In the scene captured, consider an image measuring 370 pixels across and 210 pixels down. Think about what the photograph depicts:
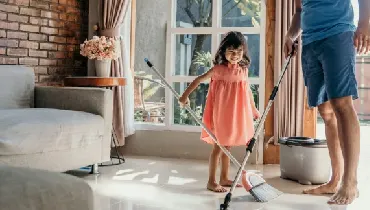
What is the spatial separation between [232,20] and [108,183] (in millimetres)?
2005

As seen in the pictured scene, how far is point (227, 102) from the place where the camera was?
121 inches

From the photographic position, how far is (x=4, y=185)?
775 millimetres

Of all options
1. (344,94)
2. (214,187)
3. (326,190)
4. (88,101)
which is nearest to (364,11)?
(344,94)

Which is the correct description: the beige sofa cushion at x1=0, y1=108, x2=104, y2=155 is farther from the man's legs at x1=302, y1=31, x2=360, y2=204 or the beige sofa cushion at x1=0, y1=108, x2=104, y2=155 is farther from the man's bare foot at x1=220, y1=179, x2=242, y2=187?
the man's legs at x1=302, y1=31, x2=360, y2=204

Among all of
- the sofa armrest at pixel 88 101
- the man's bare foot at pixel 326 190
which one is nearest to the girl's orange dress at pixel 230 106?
the man's bare foot at pixel 326 190

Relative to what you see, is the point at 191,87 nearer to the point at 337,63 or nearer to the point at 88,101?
the point at 88,101

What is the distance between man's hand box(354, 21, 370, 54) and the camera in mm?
2555

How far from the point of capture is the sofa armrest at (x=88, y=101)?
3.41 m

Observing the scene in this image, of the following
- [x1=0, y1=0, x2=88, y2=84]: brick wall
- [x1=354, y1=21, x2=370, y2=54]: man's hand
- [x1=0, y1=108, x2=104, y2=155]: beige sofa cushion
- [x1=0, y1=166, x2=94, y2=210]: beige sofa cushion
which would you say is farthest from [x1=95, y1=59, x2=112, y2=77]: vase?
[x1=0, y1=166, x2=94, y2=210]: beige sofa cushion

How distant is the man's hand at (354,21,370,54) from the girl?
30.7 inches

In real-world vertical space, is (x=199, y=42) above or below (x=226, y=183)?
above

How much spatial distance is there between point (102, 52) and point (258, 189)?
6.23 feet

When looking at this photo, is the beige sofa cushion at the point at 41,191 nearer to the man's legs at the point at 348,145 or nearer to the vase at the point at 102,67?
the man's legs at the point at 348,145

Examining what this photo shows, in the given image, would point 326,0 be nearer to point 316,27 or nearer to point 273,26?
point 316,27
